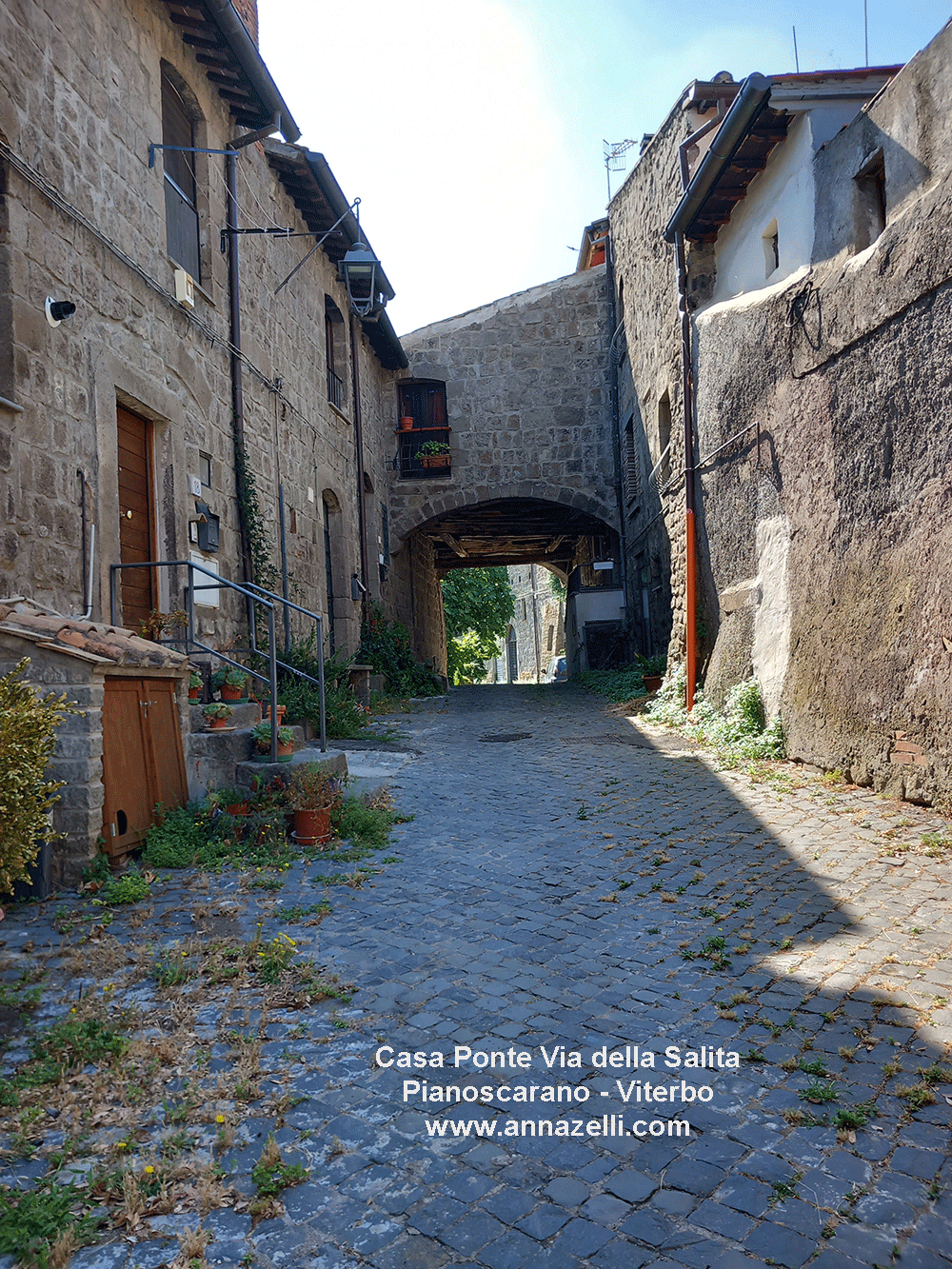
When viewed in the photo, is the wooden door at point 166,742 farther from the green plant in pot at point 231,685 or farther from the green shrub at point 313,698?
the green shrub at point 313,698

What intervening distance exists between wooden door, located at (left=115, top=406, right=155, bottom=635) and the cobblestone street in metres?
2.62

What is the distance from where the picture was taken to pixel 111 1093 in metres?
2.29

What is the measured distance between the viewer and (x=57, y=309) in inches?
197

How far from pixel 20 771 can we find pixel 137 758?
5.62ft

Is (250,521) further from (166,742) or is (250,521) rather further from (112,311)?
(166,742)

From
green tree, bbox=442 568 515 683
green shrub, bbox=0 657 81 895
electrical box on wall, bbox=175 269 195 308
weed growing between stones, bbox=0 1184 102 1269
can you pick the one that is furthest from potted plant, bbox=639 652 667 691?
green tree, bbox=442 568 515 683

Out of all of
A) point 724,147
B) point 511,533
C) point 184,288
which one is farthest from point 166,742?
point 511,533

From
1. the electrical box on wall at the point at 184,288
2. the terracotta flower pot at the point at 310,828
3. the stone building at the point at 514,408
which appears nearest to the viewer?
the terracotta flower pot at the point at 310,828

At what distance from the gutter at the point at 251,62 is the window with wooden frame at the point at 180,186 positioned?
0.61 m

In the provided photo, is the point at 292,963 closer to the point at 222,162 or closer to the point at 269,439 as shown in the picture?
the point at 269,439

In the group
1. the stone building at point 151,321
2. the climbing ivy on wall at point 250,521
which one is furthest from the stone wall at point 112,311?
the climbing ivy on wall at point 250,521

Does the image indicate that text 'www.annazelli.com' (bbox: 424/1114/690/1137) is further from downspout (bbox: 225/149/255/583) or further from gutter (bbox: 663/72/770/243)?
gutter (bbox: 663/72/770/243)

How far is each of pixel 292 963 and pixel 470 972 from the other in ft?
2.18

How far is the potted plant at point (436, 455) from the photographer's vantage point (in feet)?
49.9
